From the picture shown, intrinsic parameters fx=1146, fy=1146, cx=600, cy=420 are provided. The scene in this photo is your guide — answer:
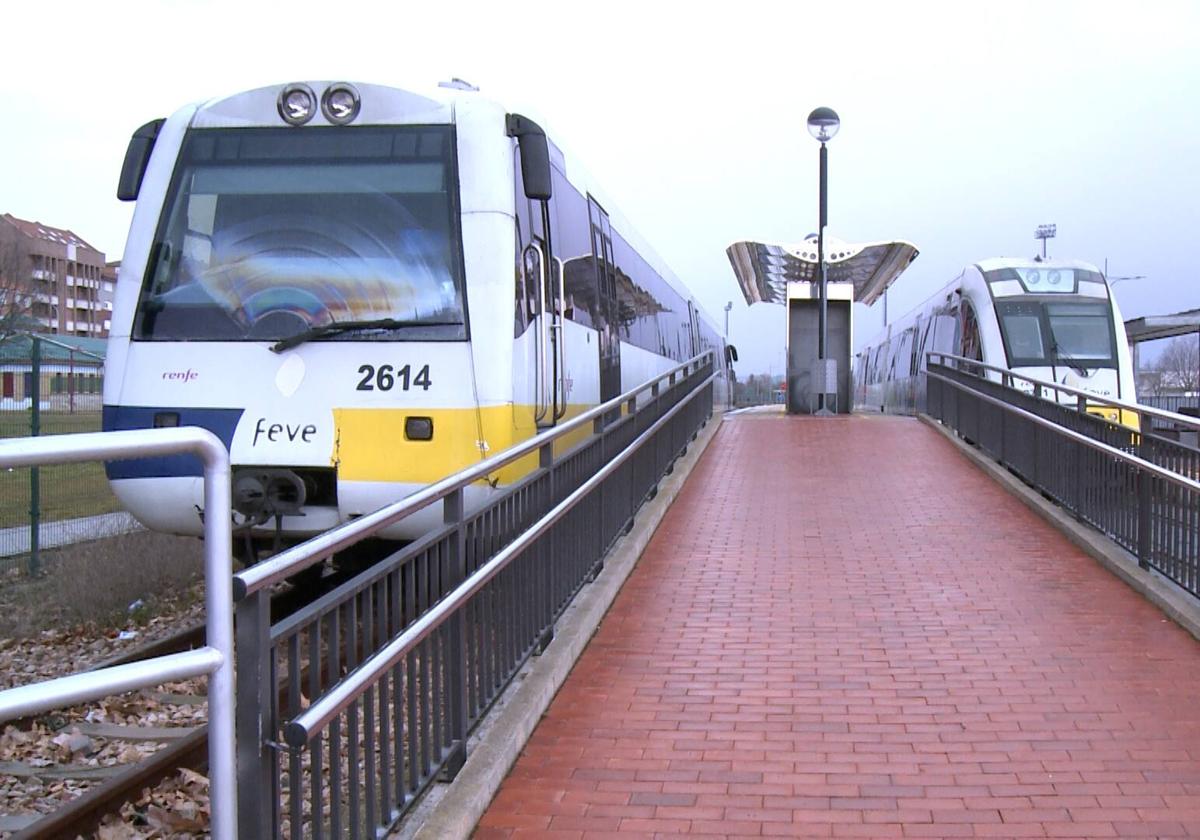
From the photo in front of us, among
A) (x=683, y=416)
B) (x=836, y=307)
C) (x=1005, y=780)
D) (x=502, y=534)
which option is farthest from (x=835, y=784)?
(x=836, y=307)

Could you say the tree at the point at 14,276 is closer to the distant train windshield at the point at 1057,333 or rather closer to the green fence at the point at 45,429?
the green fence at the point at 45,429

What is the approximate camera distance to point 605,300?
11.8 meters

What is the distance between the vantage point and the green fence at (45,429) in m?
12.9

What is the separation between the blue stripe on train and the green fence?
5.28m

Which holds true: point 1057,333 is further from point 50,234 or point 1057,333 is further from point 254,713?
point 50,234

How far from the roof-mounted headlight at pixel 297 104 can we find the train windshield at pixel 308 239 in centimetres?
10

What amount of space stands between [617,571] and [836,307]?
17461 mm

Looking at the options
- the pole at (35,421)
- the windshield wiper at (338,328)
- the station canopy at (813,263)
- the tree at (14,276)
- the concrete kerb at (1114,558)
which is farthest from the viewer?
the tree at (14,276)

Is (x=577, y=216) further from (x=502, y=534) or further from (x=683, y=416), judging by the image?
(x=502, y=534)

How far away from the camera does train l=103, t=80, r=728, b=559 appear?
702cm

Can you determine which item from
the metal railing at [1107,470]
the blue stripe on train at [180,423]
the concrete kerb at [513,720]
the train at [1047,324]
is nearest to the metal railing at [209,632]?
the concrete kerb at [513,720]

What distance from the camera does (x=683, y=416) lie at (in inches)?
531

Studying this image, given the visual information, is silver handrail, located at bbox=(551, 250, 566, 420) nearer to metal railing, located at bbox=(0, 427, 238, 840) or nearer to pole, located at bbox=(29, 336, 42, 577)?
metal railing, located at bbox=(0, 427, 238, 840)

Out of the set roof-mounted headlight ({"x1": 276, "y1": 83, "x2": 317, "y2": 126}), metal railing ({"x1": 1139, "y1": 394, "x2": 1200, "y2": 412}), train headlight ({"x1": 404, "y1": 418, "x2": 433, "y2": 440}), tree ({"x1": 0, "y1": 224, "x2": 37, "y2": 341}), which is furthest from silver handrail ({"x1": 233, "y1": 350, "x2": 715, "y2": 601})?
tree ({"x1": 0, "y1": 224, "x2": 37, "y2": 341})
